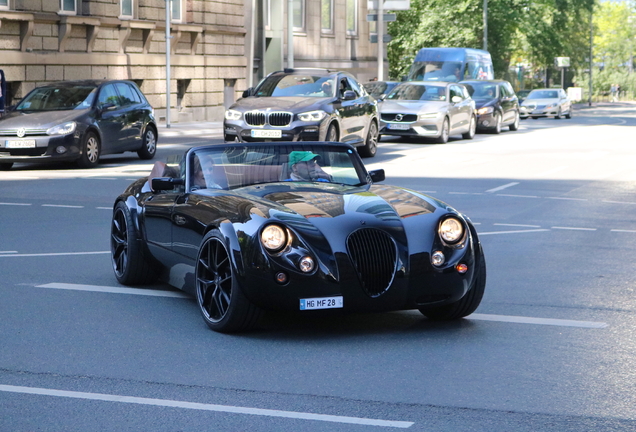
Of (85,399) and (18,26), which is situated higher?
(18,26)

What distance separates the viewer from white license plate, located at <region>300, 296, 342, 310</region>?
6574 millimetres

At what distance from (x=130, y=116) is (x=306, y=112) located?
3313 mm

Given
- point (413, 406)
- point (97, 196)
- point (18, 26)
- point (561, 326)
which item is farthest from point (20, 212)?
point (18, 26)

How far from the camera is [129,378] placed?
5.74m

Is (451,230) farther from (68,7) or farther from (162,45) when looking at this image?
(162,45)

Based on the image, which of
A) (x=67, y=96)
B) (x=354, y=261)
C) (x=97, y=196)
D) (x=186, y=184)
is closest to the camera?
(x=354, y=261)

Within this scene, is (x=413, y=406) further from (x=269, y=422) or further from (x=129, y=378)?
(x=129, y=378)

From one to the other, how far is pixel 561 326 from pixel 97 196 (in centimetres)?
Answer: 931

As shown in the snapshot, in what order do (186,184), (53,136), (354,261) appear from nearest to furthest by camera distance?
(354,261), (186,184), (53,136)

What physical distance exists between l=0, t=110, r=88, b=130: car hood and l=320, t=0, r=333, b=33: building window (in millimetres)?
32126

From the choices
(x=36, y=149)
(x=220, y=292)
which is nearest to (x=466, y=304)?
(x=220, y=292)

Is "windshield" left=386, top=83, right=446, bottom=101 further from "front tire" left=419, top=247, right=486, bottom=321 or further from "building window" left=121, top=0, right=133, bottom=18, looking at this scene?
"front tire" left=419, top=247, right=486, bottom=321

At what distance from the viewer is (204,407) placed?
519 cm

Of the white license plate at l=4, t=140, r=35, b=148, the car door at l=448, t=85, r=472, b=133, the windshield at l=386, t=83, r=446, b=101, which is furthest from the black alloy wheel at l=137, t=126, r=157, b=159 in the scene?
the car door at l=448, t=85, r=472, b=133
